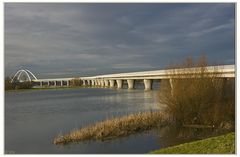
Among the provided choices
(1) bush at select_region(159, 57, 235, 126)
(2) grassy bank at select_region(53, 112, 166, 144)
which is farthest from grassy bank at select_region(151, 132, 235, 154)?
(1) bush at select_region(159, 57, 235, 126)

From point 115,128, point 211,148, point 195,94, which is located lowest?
point 115,128

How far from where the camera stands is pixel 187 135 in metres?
15.7

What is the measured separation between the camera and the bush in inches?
715

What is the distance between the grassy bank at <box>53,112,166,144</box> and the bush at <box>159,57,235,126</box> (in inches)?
48.2

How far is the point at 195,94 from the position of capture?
18.3 m

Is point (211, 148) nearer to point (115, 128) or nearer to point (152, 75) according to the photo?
point (115, 128)

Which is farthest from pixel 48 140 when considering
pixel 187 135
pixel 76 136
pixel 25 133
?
pixel 187 135

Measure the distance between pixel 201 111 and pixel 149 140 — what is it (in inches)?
189

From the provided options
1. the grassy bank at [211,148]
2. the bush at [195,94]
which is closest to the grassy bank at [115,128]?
the bush at [195,94]

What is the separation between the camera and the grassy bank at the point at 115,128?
49.9 ft

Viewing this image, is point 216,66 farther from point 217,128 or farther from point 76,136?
point 76,136

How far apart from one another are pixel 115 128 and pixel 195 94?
5.43 metres

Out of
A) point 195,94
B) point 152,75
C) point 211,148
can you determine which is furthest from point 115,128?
point 152,75

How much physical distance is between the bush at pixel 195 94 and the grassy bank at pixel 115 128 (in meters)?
1.22
